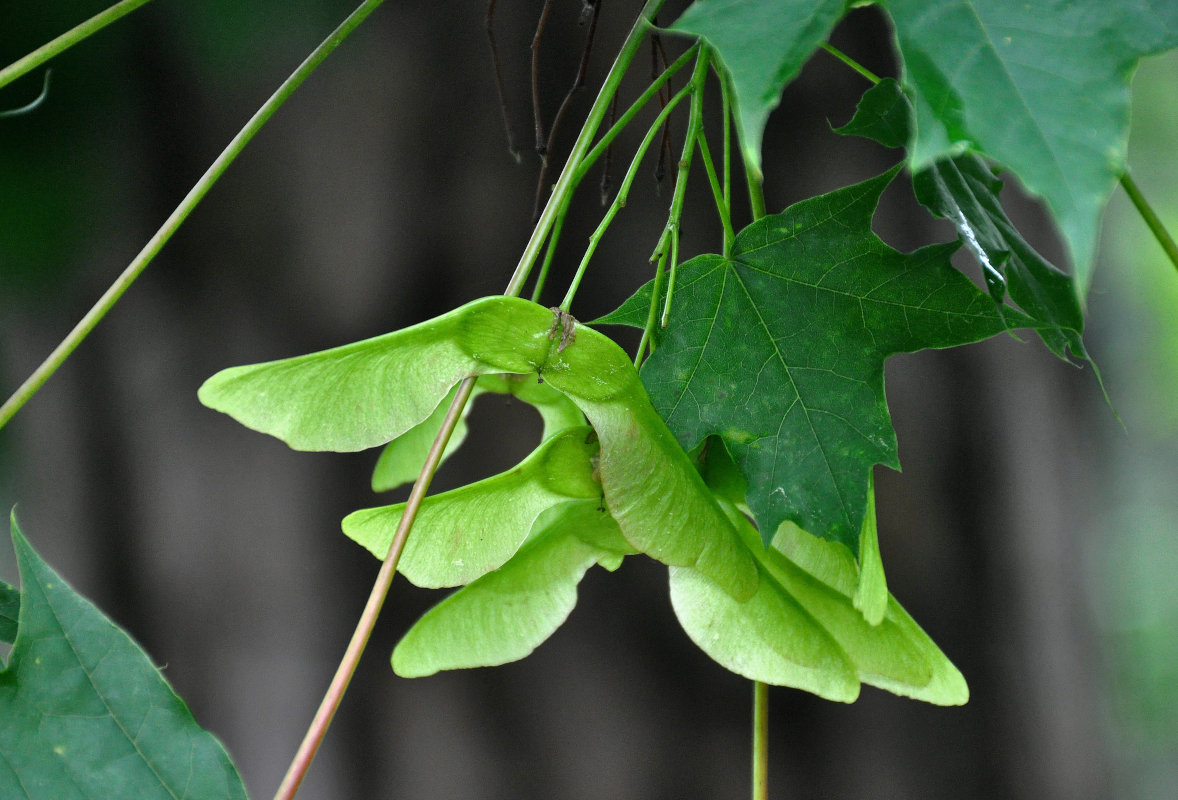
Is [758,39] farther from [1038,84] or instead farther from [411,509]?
[411,509]

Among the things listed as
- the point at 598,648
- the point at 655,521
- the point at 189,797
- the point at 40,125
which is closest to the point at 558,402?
the point at 655,521

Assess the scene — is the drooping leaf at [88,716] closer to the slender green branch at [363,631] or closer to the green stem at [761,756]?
the slender green branch at [363,631]

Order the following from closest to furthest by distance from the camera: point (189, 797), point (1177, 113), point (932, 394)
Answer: point (189, 797)
point (932, 394)
point (1177, 113)

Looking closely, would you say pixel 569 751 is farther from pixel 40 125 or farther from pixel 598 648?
pixel 40 125

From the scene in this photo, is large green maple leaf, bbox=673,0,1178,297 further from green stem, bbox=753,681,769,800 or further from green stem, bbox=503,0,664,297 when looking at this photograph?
green stem, bbox=753,681,769,800

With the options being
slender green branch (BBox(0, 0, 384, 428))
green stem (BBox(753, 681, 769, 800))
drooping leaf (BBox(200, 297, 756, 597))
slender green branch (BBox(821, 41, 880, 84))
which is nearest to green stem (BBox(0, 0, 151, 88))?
slender green branch (BBox(0, 0, 384, 428))
